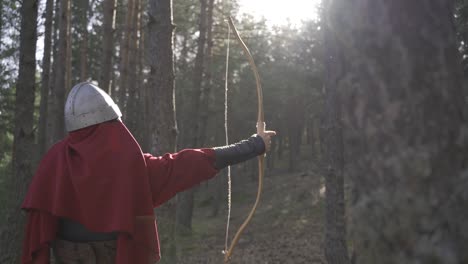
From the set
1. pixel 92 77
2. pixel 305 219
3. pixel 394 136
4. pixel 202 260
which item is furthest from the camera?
pixel 92 77

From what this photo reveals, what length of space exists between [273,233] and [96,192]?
11.1 m

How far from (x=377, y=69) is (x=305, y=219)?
13.6 m

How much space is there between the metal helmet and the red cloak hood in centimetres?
5

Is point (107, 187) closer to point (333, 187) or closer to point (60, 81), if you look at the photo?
point (333, 187)

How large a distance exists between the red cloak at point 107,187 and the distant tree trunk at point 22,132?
3.26 m

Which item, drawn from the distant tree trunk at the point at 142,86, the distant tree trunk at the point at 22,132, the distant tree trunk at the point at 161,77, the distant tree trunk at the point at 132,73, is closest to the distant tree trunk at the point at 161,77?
the distant tree trunk at the point at 161,77

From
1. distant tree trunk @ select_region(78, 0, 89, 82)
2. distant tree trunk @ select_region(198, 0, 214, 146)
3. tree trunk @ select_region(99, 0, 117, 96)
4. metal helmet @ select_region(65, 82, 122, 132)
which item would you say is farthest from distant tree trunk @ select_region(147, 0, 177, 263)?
distant tree trunk @ select_region(78, 0, 89, 82)

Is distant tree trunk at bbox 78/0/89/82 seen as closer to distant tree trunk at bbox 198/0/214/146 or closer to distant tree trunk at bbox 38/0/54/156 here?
distant tree trunk at bbox 38/0/54/156

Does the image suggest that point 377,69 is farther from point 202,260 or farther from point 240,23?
point 240,23

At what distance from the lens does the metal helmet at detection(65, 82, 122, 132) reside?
3.17m

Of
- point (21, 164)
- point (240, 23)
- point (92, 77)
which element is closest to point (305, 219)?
point (240, 23)

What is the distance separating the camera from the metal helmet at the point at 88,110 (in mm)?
3168

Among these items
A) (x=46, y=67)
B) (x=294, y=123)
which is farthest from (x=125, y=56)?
(x=294, y=123)

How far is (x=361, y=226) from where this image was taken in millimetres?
1690
